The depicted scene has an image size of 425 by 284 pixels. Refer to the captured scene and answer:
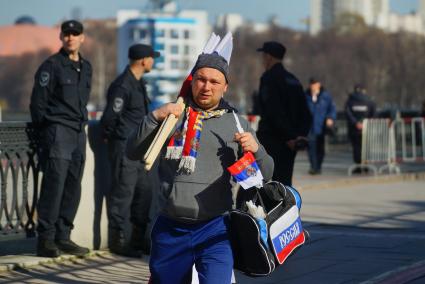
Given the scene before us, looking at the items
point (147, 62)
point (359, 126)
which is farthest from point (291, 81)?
point (359, 126)

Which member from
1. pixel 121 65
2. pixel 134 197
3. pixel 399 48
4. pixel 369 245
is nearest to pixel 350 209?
pixel 369 245

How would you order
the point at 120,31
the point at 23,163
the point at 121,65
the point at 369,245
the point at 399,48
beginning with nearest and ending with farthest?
the point at 23,163
the point at 369,245
the point at 399,48
the point at 121,65
the point at 120,31

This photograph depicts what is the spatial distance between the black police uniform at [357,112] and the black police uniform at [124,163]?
1270 centimetres

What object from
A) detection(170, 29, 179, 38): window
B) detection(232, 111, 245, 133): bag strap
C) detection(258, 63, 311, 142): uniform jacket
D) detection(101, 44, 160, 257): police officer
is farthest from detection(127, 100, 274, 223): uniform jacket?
detection(170, 29, 179, 38): window

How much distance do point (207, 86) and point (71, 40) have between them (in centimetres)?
422

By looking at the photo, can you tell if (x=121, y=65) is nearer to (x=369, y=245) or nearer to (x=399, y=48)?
(x=399, y=48)

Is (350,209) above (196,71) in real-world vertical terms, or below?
below

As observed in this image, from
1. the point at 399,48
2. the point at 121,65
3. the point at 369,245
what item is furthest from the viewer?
the point at 121,65

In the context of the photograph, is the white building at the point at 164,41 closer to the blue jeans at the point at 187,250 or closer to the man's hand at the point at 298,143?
the man's hand at the point at 298,143

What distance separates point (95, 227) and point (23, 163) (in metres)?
1.02

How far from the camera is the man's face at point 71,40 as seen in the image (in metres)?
10.4

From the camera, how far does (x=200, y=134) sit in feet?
21.2

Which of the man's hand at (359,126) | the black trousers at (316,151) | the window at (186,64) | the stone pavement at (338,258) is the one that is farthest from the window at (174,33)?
the stone pavement at (338,258)

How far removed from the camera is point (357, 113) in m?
23.8
